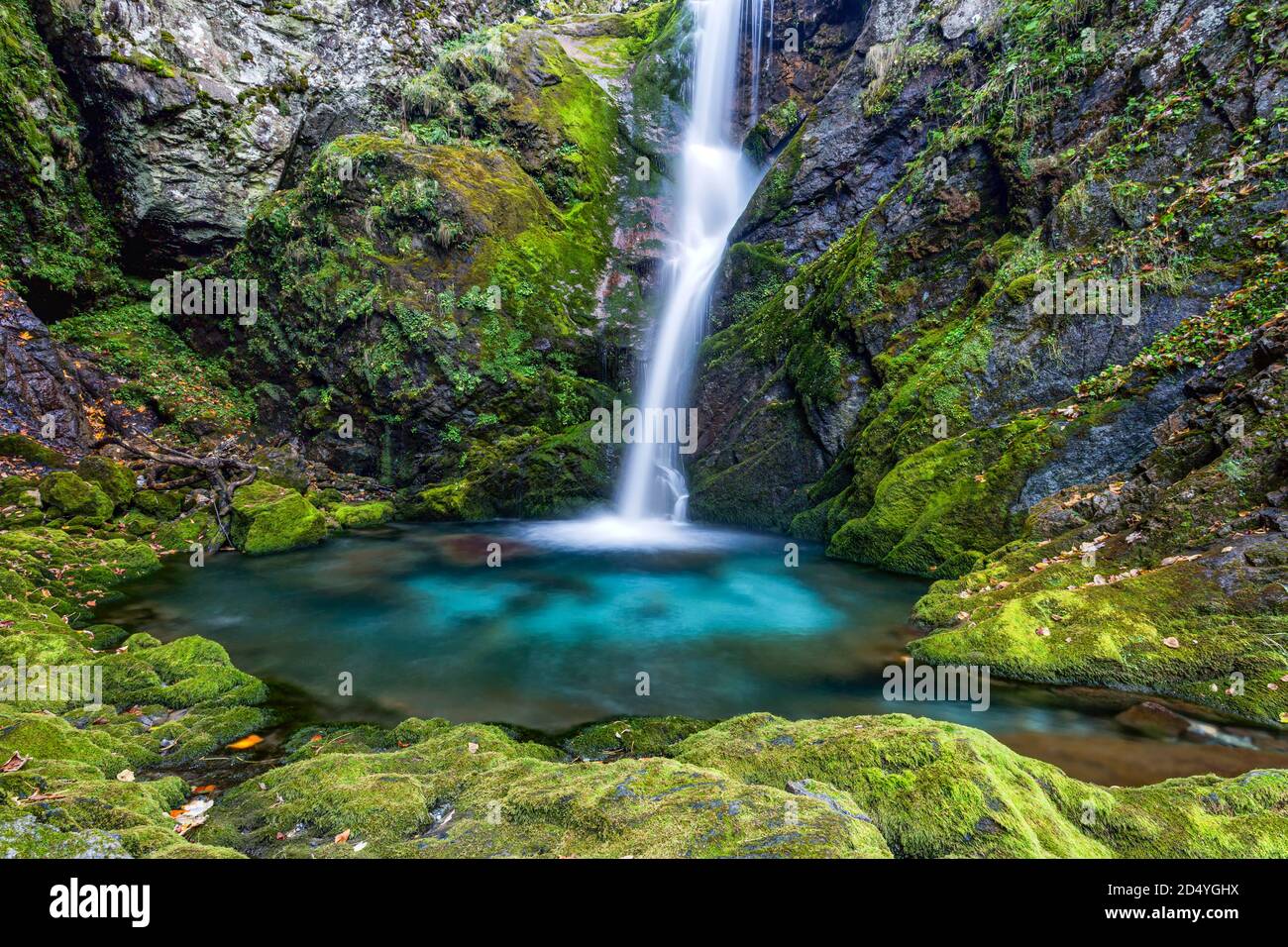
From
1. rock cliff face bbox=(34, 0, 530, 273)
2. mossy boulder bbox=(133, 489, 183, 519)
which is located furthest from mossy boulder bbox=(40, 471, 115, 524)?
rock cliff face bbox=(34, 0, 530, 273)

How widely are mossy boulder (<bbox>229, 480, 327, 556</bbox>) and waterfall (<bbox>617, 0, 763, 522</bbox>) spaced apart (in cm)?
778

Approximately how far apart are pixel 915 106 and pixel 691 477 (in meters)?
12.1

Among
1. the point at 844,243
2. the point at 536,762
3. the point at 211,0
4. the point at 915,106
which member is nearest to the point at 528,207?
the point at 844,243

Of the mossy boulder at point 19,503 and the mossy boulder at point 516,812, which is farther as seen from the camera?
the mossy boulder at point 19,503

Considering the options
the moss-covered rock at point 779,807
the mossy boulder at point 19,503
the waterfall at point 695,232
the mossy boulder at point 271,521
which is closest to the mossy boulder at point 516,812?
the moss-covered rock at point 779,807

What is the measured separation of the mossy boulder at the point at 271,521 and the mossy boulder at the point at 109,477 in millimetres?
1880

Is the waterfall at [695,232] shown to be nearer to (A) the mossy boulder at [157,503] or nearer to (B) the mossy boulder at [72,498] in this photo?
(A) the mossy boulder at [157,503]

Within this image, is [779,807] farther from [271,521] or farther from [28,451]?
[28,451]

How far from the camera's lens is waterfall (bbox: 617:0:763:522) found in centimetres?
1650

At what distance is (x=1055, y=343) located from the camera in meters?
9.13

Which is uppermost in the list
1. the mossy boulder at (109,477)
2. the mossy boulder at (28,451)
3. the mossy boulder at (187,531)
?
the mossy boulder at (28,451)

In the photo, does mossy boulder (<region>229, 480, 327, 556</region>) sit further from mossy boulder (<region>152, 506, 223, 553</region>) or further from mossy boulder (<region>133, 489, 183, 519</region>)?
mossy boulder (<region>133, 489, 183, 519</region>)

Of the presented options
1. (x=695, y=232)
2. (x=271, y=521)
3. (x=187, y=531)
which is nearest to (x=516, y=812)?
(x=271, y=521)

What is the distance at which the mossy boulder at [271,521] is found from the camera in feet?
40.0
